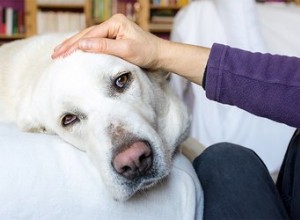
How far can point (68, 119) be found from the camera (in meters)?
0.95

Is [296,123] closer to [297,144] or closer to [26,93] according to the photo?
[297,144]

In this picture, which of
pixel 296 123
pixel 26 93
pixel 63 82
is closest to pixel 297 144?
pixel 296 123

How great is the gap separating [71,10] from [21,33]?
50 centimetres

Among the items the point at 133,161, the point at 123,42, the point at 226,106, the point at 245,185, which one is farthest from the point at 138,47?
the point at 226,106

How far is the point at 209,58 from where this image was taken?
805 mm

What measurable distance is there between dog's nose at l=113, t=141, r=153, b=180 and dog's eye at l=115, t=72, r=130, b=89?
207mm

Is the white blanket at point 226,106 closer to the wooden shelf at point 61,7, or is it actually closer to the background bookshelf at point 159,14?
the background bookshelf at point 159,14

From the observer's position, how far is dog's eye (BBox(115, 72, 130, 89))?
3.07 ft

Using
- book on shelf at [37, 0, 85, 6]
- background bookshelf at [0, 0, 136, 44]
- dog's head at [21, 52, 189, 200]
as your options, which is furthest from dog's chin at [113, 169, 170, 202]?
book on shelf at [37, 0, 85, 6]

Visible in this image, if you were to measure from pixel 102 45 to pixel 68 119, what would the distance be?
206 millimetres

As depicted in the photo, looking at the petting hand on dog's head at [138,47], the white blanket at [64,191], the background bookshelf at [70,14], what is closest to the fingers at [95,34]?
the petting hand on dog's head at [138,47]

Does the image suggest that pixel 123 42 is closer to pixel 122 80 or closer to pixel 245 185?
pixel 122 80

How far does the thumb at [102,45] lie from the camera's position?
891 mm

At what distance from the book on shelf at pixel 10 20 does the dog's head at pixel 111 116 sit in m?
2.62
